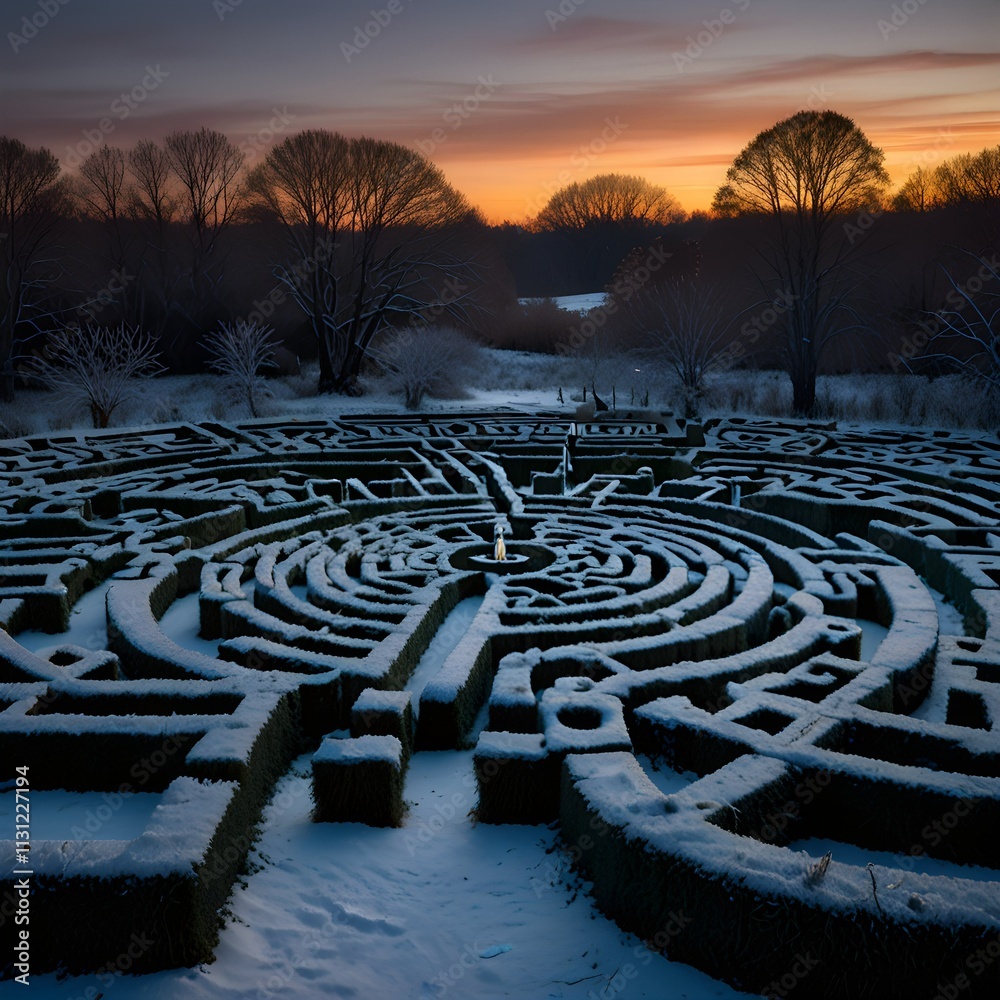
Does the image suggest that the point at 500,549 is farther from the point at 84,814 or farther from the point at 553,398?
the point at 553,398

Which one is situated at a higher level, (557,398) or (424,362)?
(424,362)

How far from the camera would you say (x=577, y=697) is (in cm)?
459

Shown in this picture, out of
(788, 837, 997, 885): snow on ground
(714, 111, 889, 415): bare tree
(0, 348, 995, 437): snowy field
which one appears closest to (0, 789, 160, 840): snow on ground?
(788, 837, 997, 885): snow on ground

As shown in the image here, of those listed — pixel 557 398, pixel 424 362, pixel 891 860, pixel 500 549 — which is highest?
pixel 424 362

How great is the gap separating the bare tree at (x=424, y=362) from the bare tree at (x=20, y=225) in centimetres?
1181

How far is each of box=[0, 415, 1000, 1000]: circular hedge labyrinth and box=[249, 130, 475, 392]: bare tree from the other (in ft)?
65.3

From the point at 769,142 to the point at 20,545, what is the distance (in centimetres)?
2036

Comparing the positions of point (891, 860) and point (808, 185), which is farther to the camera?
point (808, 185)

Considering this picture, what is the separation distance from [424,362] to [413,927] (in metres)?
21.1

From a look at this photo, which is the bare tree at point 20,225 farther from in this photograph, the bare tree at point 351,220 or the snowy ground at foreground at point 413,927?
the snowy ground at foreground at point 413,927

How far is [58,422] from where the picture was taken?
21438mm

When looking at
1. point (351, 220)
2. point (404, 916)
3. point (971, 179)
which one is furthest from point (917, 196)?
point (404, 916)

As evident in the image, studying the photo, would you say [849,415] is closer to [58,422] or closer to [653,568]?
[653,568]

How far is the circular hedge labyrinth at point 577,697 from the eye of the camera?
3012 mm
